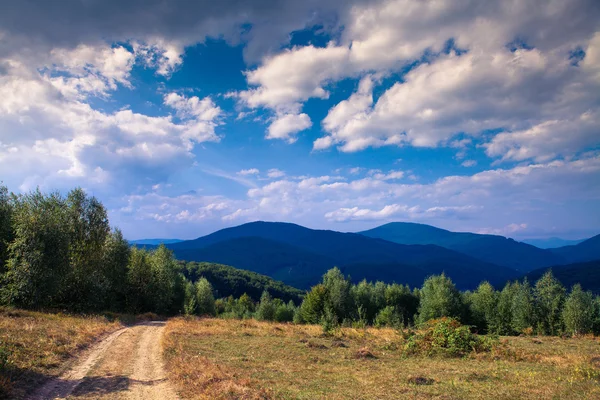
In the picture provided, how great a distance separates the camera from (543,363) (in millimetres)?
20672

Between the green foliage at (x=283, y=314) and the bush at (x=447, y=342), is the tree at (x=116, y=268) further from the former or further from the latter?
the bush at (x=447, y=342)

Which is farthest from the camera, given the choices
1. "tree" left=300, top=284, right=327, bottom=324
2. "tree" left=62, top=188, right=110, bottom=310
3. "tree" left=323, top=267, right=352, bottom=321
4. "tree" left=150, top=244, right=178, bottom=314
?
"tree" left=323, top=267, right=352, bottom=321

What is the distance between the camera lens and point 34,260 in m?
34.1

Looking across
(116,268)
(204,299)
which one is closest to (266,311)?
(204,299)

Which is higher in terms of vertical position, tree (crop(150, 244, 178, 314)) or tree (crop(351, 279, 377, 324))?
tree (crop(150, 244, 178, 314))

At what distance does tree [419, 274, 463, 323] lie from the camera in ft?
238

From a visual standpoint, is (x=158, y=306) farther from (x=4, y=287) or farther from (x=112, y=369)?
(x=112, y=369)

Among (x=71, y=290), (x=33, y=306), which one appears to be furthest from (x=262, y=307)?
(x=33, y=306)

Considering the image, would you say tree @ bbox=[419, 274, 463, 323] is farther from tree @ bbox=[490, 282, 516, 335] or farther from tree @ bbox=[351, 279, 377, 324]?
tree @ bbox=[351, 279, 377, 324]

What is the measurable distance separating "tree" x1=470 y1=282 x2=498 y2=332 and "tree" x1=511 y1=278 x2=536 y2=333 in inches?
195

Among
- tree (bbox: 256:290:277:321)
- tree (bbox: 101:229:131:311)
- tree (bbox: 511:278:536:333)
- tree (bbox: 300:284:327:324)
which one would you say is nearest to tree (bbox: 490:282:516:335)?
tree (bbox: 511:278:536:333)

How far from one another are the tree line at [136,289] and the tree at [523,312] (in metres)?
0.18

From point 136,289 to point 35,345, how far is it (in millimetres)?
41003

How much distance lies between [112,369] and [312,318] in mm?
53377
